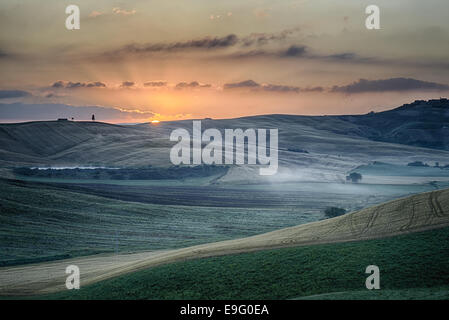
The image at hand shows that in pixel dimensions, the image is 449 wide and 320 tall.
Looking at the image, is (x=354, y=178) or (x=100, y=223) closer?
(x=100, y=223)

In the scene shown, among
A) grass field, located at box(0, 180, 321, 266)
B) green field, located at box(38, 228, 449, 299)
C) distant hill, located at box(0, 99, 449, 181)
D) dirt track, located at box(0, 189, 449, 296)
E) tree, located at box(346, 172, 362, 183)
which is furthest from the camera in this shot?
distant hill, located at box(0, 99, 449, 181)

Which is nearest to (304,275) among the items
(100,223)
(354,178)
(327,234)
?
(327,234)

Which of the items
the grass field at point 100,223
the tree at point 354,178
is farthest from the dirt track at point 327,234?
the tree at point 354,178

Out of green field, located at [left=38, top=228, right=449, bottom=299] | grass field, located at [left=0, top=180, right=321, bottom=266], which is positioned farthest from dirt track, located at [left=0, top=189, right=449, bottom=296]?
grass field, located at [left=0, top=180, right=321, bottom=266]

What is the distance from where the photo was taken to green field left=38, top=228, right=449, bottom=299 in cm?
2181

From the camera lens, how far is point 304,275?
23.7 meters

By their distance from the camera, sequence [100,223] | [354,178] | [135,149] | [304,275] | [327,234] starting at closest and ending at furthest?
[304,275] < [327,234] < [100,223] < [354,178] < [135,149]

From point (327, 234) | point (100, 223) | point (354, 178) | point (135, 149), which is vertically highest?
point (135, 149)

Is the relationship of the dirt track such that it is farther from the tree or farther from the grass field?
the tree

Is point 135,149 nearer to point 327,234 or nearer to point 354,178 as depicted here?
point 354,178

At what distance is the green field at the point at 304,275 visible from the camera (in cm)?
2181

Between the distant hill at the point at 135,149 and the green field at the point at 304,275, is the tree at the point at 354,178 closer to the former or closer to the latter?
the distant hill at the point at 135,149
